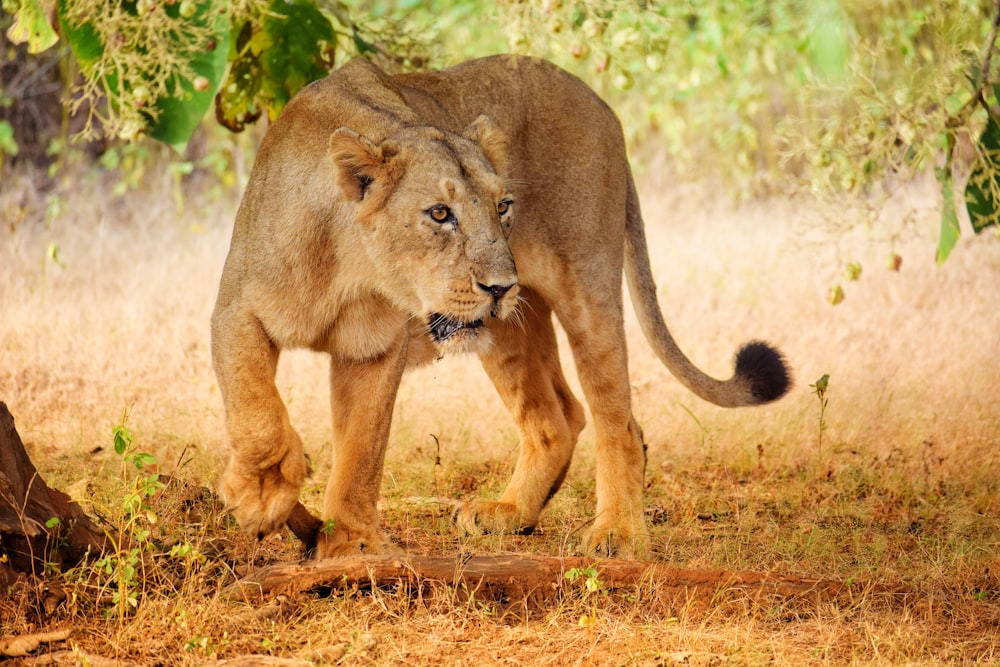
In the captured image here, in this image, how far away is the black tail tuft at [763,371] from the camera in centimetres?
446

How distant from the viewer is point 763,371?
4480 millimetres

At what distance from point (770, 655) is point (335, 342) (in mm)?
1553

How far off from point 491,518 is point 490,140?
139 cm

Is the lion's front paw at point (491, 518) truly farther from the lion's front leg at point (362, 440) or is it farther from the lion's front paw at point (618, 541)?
the lion's front leg at point (362, 440)

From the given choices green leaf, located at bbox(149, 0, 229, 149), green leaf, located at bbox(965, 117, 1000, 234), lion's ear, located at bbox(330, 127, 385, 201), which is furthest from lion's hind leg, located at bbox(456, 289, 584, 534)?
green leaf, located at bbox(965, 117, 1000, 234)

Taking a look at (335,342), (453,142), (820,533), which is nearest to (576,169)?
(453,142)

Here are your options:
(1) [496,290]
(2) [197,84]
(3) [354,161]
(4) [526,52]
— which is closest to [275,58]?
(2) [197,84]

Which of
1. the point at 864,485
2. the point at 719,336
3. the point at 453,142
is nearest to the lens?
the point at 453,142

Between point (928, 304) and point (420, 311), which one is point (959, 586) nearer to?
point (420, 311)

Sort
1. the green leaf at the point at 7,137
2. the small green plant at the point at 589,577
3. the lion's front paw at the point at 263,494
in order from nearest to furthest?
the small green plant at the point at 589,577 < the lion's front paw at the point at 263,494 < the green leaf at the point at 7,137

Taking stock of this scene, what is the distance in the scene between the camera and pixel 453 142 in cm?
361

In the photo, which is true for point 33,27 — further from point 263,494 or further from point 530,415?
point 530,415

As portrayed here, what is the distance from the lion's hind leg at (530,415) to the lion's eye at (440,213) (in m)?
1.05

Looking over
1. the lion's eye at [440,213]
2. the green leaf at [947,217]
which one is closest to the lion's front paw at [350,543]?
the lion's eye at [440,213]
